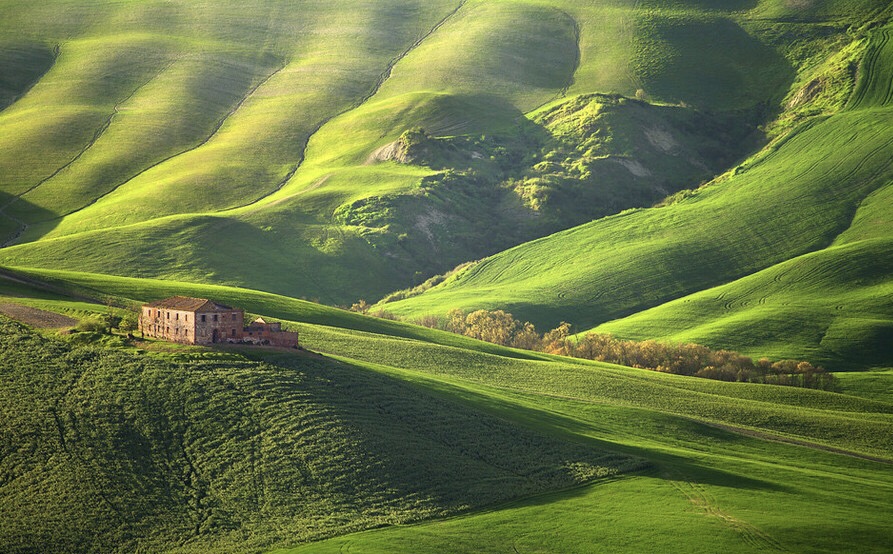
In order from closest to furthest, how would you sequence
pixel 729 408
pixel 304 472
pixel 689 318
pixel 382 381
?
pixel 304 472 < pixel 382 381 < pixel 729 408 < pixel 689 318

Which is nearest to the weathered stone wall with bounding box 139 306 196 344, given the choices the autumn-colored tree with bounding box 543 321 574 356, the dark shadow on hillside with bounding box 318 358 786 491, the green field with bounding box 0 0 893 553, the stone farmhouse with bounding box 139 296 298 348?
the stone farmhouse with bounding box 139 296 298 348

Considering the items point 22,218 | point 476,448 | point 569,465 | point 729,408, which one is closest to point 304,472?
point 476,448

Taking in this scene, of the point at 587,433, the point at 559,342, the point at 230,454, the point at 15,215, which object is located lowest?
the point at 587,433

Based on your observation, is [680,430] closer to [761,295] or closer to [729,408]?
[729,408]

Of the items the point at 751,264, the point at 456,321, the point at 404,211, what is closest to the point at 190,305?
the point at 456,321

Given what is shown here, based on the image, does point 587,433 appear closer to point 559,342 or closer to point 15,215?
point 559,342

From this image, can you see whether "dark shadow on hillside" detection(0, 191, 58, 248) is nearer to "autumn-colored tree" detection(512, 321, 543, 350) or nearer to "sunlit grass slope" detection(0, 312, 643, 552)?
"autumn-colored tree" detection(512, 321, 543, 350)
